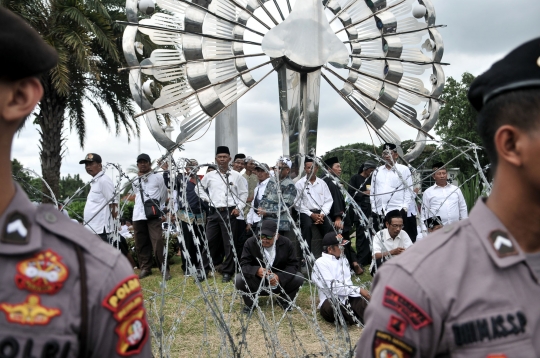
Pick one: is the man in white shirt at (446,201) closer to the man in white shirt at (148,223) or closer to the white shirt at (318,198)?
the white shirt at (318,198)

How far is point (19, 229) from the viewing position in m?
1.15

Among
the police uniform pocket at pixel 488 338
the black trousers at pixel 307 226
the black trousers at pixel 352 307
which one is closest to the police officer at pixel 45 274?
the police uniform pocket at pixel 488 338

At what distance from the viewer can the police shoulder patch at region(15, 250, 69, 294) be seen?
1105 millimetres

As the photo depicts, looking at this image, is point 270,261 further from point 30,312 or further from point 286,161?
point 30,312

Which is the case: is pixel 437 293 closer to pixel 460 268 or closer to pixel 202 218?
pixel 460 268

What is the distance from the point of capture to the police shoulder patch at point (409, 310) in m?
1.17

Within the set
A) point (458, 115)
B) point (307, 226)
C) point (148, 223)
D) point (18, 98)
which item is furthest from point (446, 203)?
point (458, 115)

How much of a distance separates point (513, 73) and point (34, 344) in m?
1.13

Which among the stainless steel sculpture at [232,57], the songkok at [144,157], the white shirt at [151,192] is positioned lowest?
the white shirt at [151,192]

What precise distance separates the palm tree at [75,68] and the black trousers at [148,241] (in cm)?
278

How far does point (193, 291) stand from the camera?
6961 millimetres

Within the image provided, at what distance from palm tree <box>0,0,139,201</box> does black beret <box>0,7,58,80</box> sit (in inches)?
307

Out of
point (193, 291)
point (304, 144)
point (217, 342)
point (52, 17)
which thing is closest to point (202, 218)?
point (193, 291)

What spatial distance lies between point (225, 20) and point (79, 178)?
3384 cm
